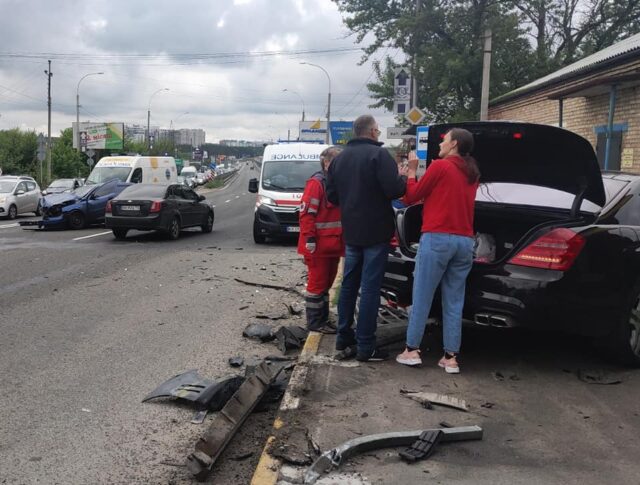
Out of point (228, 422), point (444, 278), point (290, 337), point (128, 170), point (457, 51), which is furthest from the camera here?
point (457, 51)

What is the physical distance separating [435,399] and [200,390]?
5.47 ft

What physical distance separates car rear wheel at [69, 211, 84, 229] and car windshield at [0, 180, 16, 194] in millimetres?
6255

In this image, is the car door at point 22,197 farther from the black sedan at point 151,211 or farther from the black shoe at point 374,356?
the black shoe at point 374,356

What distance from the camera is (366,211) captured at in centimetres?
495

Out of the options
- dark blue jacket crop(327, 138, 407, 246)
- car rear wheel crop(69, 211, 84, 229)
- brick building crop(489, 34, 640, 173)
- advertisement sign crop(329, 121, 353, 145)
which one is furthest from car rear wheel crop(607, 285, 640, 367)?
advertisement sign crop(329, 121, 353, 145)

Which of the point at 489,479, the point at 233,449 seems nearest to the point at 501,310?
the point at 489,479

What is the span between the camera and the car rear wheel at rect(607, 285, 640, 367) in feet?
16.0

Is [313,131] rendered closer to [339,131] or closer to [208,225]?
[339,131]

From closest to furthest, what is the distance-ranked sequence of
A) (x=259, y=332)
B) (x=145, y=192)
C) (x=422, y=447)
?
1. (x=422, y=447)
2. (x=259, y=332)
3. (x=145, y=192)

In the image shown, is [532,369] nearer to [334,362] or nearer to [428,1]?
[334,362]

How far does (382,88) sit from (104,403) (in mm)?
30233

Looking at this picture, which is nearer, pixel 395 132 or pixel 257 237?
pixel 257 237

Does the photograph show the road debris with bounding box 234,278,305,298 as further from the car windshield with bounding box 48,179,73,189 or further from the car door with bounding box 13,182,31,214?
the car windshield with bounding box 48,179,73,189

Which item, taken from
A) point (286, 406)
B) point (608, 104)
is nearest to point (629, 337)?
point (286, 406)
